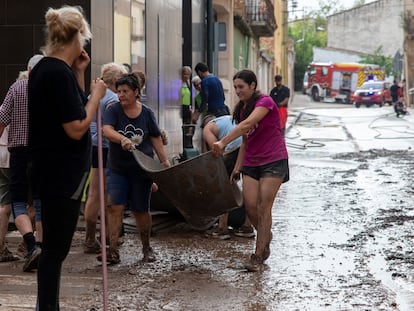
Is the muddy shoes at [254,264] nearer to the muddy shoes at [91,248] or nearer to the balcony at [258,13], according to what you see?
the muddy shoes at [91,248]

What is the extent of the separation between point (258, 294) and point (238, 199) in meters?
1.54

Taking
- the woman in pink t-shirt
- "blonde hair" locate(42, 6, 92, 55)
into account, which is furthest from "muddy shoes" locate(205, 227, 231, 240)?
"blonde hair" locate(42, 6, 92, 55)

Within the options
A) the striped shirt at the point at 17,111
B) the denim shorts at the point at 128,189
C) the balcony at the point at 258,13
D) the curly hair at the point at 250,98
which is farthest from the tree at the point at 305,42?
the striped shirt at the point at 17,111

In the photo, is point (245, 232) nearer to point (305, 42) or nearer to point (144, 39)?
point (144, 39)

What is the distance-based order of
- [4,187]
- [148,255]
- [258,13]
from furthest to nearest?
[258,13] < [148,255] < [4,187]

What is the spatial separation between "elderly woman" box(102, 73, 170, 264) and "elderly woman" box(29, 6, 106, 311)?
257cm

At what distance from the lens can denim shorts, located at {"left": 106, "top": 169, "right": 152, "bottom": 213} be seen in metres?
7.29

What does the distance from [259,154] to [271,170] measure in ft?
0.57

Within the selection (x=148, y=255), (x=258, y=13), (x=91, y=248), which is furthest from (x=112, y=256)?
(x=258, y=13)

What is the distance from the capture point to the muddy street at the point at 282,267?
607 cm

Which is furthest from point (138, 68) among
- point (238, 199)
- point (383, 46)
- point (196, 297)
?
point (383, 46)

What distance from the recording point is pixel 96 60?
9.64 meters

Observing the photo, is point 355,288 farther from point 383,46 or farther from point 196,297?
point 383,46

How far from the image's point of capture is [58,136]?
4473mm
